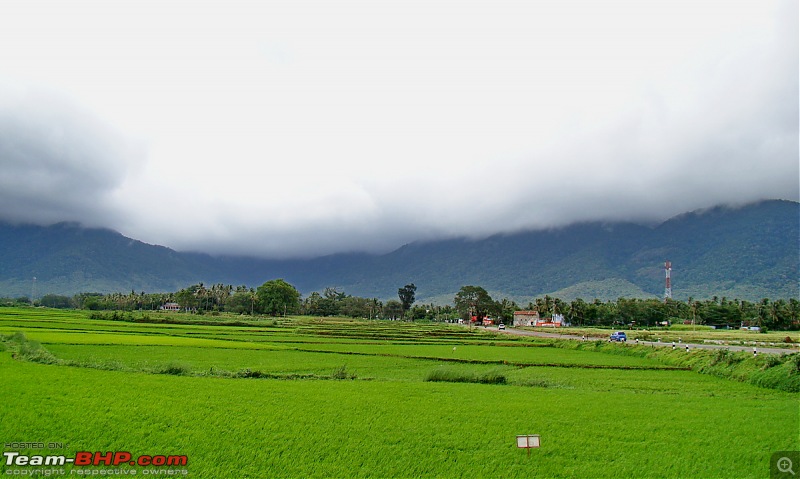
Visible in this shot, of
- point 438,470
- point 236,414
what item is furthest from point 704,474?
point 236,414

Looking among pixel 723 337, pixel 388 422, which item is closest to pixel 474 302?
pixel 723 337

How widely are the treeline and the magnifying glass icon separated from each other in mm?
100324

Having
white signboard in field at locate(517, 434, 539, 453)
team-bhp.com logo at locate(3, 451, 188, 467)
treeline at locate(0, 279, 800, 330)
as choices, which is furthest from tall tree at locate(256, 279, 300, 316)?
white signboard in field at locate(517, 434, 539, 453)

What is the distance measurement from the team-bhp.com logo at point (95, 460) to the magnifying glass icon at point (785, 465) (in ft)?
47.5

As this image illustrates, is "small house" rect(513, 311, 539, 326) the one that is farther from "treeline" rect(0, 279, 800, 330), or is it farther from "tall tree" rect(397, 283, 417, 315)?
"tall tree" rect(397, 283, 417, 315)

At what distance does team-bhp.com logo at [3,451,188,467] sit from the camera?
1025 centimetres

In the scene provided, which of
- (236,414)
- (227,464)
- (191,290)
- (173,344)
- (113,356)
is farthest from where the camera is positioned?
(191,290)

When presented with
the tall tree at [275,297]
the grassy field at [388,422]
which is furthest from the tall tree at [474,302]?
the grassy field at [388,422]

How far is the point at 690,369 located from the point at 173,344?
40389mm

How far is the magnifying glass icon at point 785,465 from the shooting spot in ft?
37.1

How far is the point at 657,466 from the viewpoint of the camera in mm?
11227

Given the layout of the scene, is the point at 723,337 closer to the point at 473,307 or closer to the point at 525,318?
the point at 525,318

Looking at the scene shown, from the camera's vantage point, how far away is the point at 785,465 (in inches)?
452

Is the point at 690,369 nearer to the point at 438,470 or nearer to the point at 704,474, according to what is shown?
the point at 704,474
